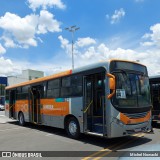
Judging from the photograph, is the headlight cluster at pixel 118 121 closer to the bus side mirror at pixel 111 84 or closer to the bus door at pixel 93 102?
the bus side mirror at pixel 111 84

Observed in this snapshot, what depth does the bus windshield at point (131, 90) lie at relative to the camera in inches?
366

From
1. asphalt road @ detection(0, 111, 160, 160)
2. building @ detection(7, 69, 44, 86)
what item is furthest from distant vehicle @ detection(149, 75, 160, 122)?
building @ detection(7, 69, 44, 86)

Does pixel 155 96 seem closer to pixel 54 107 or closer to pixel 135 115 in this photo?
pixel 135 115

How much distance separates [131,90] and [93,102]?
1.64 m

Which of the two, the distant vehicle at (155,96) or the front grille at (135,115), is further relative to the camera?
the distant vehicle at (155,96)

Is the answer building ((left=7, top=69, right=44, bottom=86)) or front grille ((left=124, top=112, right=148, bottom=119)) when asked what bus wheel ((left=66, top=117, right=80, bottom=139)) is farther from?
building ((left=7, top=69, right=44, bottom=86))

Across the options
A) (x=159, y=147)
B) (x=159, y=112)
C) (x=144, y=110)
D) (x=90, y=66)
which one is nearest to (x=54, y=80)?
(x=90, y=66)

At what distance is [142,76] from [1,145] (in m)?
6.26

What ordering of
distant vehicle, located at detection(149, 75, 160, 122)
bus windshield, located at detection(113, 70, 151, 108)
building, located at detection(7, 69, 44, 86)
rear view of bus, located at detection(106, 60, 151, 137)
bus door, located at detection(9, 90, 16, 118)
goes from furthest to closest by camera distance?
building, located at detection(7, 69, 44, 86) < bus door, located at detection(9, 90, 16, 118) < distant vehicle, located at detection(149, 75, 160, 122) < bus windshield, located at detection(113, 70, 151, 108) < rear view of bus, located at detection(106, 60, 151, 137)

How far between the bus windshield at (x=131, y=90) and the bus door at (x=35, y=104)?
21.4 feet

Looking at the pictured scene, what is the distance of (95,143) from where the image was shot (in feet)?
32.9

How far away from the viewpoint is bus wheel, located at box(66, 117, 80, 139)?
10.9 meters

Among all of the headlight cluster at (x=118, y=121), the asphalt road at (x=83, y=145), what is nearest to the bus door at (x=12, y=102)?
the asphalt road at (x=83, y=145)

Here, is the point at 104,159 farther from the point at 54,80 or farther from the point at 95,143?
the point at 54,80
